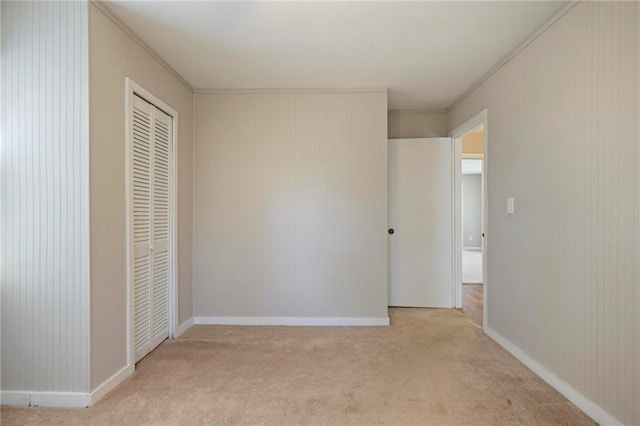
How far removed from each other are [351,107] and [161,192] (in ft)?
A: 6.67

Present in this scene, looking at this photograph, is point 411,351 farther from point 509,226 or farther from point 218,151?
point 218,151

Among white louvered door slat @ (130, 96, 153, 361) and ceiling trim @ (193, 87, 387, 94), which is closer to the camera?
white louvered door slat @ (130, 96, 153, 361)

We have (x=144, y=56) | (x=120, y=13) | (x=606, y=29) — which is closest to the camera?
(x=606, y=29)

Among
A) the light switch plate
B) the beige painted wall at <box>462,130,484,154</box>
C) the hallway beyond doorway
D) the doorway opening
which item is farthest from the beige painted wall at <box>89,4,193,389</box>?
the hallway beyond doorway

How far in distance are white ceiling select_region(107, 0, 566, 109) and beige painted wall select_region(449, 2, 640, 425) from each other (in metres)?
0.35

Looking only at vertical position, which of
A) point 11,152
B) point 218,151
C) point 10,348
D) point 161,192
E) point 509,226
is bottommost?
point 10,348

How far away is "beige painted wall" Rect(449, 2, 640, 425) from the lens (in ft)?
5.61

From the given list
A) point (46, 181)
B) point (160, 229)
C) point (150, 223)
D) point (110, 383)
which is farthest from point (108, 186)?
point (110, 383)

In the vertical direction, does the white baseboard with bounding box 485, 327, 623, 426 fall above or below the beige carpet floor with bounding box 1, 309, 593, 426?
above

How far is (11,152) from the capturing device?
202 cm

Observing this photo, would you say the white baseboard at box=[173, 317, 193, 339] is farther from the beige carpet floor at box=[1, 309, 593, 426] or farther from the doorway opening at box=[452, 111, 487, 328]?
the doorway opening at box=[452, 111, 487, 328]

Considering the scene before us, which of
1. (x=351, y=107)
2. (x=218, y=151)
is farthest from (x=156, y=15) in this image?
(x=351, y=107)

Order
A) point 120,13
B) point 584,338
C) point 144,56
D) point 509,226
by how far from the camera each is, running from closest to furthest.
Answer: point 584,338 → point 120,13 → point 144,56 → point 509,226

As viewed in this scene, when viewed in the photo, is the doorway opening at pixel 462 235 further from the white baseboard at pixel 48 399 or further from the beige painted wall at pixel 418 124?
the white baseboard at pixel 48 399
